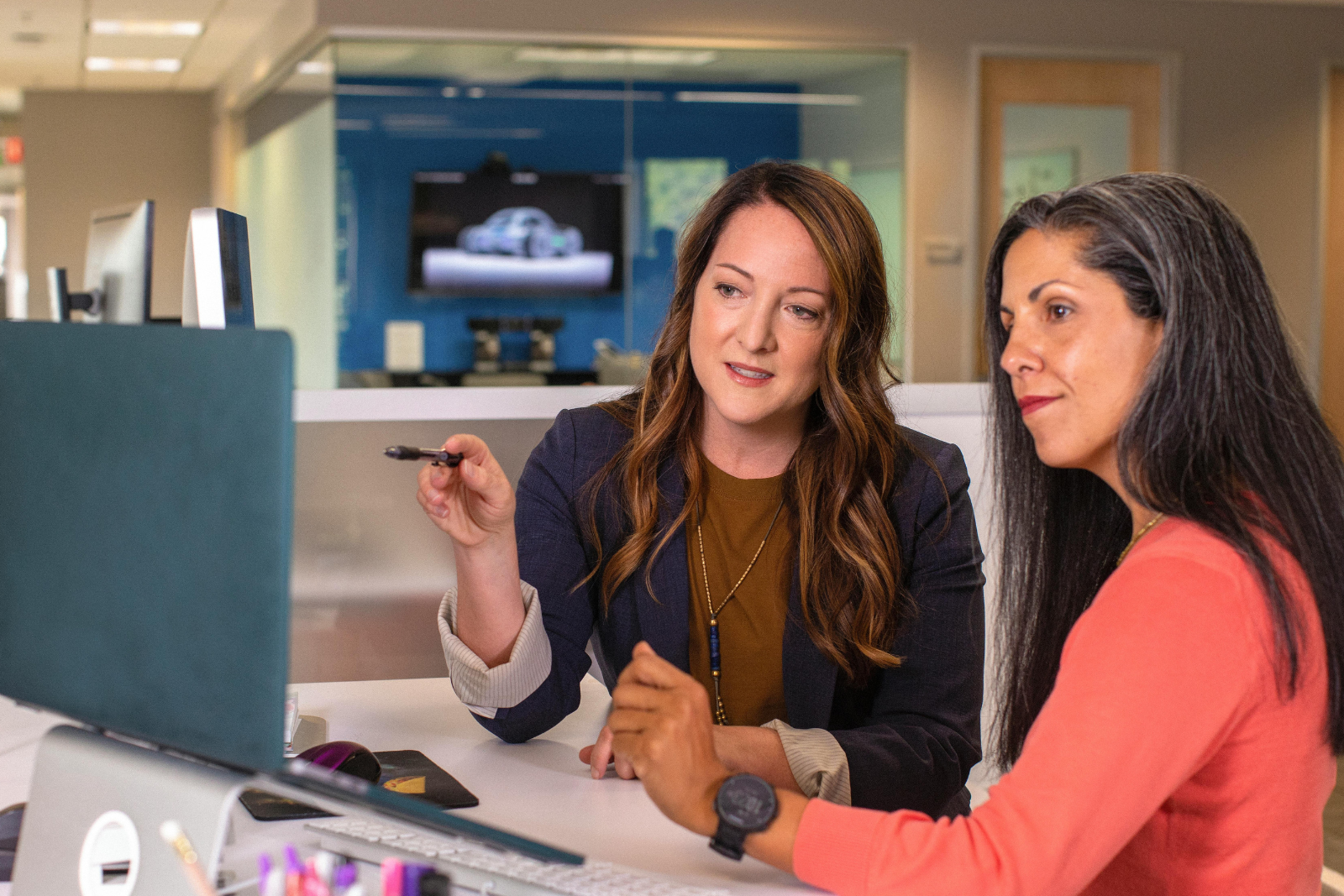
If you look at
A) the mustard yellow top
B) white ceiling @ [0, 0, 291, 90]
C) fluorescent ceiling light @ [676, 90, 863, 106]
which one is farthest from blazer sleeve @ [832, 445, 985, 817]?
white ceiling @ [0, 0, 291, 90]

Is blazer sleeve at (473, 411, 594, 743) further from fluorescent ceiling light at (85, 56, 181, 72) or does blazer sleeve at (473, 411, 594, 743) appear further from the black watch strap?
fluorescent ceiling light at (85, 56, 181, 72)

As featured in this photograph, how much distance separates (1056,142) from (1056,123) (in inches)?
3.3

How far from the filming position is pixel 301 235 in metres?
6.54

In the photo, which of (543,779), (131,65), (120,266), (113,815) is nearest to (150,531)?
(113,815)

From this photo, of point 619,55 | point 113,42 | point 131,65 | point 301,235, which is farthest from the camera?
point 131,65

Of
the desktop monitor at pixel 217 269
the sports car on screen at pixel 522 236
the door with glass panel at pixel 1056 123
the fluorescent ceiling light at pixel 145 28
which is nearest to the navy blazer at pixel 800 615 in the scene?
the desktop monitor at pixel 217 269

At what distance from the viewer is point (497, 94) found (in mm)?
5508

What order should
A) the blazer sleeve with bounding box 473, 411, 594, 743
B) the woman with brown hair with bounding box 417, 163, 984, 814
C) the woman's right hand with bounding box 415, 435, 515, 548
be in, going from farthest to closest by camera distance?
1. the woman with brown hair with bounding box 417, 163, 984, 814
2. the blazer sleeve with bounding box 473, 411, 594, 743
3. the woman's right hand with bounding box 415, 435, 515, 548

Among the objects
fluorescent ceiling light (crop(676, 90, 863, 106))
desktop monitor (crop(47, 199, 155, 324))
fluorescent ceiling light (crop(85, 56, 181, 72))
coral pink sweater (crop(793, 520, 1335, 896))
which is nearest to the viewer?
coral pink sweater (crop(793, 520, 1335, 896))

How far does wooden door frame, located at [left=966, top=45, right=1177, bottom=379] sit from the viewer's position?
18.1 feet

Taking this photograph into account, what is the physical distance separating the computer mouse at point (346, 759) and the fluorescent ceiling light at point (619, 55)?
4.61 metres

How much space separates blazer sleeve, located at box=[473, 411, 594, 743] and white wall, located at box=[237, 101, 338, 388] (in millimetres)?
3735

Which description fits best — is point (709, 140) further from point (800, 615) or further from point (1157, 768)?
point (1157, 768)

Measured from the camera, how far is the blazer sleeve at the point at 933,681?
1318mm
